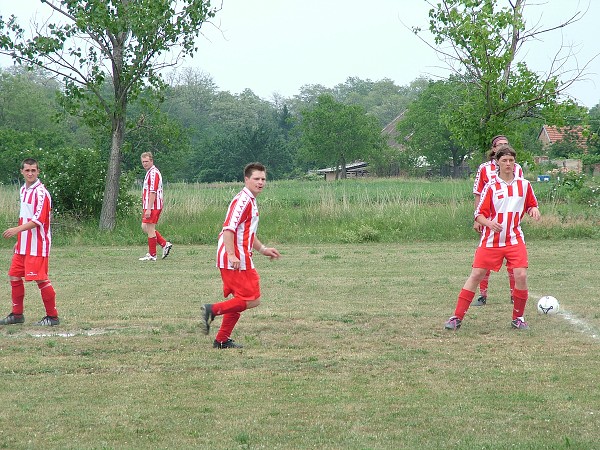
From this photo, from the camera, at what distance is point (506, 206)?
8250 mm

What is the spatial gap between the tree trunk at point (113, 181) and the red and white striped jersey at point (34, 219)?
1194 centimetres

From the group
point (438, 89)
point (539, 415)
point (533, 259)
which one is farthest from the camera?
point (438, 89)

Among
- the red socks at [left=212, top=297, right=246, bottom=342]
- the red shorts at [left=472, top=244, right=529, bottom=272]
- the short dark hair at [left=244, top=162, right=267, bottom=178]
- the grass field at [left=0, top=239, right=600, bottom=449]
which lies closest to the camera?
the grass field at [left=0, top=239, right=600, bottom=449]

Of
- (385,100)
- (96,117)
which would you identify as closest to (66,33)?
(96,117)

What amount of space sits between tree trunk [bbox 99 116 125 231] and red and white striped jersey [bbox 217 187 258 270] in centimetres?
1376

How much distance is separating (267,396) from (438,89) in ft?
205

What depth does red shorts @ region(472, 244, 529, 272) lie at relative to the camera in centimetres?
833

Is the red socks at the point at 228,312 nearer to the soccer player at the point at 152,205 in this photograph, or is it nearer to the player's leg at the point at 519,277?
the player's leg at the point at 519,277

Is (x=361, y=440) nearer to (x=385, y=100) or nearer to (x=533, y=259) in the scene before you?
(x=533, y=259)

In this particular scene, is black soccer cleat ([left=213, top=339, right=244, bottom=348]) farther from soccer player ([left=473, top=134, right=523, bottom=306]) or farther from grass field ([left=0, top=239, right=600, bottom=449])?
soccer player ([left=473, top=134, right=523, bottom=306])

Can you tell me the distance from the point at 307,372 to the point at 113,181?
48.7 feet

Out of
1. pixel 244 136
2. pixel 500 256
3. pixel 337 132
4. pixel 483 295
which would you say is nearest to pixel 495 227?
pixel 500 256

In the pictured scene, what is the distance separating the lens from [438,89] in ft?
218

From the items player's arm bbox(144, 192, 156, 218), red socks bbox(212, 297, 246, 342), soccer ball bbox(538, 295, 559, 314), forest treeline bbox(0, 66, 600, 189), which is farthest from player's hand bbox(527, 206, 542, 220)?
forest treeline bbox(0, 66, 600, 189)
